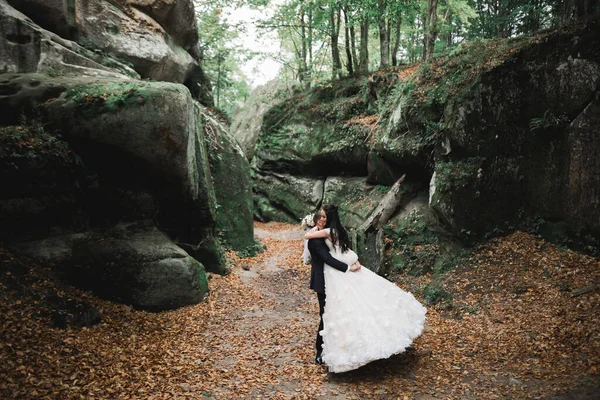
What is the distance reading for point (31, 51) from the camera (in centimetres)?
963

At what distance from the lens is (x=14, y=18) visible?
9.59 meters

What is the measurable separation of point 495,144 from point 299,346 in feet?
23.7

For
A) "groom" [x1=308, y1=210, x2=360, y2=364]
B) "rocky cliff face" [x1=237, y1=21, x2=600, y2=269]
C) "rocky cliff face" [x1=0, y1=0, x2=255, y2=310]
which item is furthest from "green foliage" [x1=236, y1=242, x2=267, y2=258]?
"groom" [x1=308, y1=210, x2=360, y2=364]

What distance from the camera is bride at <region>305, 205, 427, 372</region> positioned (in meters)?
5.25

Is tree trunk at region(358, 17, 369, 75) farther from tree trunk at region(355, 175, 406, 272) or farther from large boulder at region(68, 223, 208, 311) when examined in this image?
large boulder at region(68, 223, 208, 311)

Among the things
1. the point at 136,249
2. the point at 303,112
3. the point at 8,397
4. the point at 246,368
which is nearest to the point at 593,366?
the point at 246,368

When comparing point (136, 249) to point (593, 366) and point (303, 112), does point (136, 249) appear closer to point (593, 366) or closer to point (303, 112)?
point (593, 366)

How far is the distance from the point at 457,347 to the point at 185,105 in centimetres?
750

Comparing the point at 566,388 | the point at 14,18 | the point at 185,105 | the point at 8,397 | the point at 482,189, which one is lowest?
the point at 566,388

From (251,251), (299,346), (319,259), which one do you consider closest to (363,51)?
(251,251)

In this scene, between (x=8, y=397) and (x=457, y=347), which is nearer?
(x=8, y=397)

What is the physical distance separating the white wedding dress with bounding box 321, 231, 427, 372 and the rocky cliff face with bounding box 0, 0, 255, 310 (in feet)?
14.3

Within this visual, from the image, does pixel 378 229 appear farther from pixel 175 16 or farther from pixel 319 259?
pixel 175 16

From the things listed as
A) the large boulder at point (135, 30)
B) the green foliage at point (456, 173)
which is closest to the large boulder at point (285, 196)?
the large boulder at point (135, 30)
